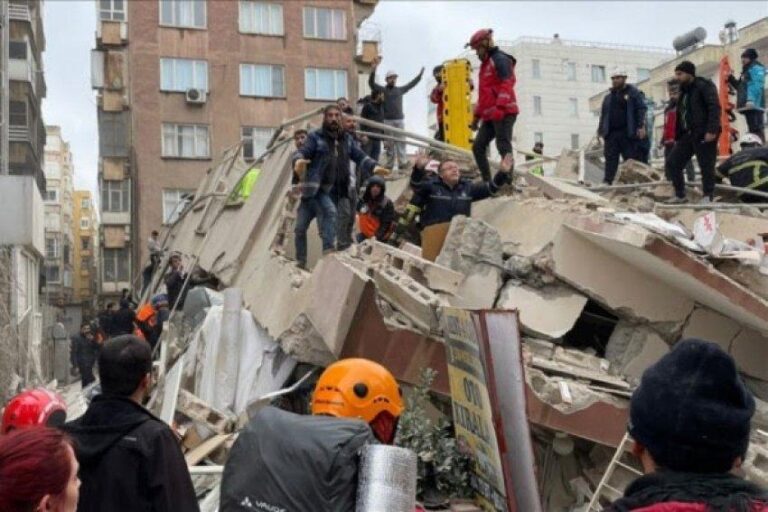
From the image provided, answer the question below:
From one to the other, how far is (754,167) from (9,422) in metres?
7.46

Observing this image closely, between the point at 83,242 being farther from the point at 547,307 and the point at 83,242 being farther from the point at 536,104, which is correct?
the point at 547,307

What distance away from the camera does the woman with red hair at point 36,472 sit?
1967 mm

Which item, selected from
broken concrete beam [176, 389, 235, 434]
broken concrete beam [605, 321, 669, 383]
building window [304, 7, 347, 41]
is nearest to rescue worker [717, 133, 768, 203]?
broken concrete beam [605, 321, 669, 383]

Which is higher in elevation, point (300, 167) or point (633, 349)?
point (300, 167)

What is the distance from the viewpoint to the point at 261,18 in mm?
33094

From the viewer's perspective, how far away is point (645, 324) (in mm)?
6781

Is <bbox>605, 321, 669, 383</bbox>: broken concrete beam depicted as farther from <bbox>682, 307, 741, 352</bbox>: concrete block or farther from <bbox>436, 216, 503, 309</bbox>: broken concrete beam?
<bbox>436, 216, 503, 309</bbox>: broken concrete beam

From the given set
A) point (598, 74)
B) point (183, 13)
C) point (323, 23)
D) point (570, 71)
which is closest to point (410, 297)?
point (183, 13)

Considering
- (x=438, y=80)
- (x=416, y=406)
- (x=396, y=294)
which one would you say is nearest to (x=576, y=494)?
(x=416, y=406)

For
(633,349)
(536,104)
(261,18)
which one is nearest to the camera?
(633,349)

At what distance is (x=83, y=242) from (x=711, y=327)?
8247 cm

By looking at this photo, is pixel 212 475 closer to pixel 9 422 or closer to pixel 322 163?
pixel 9 422

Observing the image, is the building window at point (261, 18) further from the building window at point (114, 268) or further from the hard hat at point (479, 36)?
the hard hat at point (479, 36)

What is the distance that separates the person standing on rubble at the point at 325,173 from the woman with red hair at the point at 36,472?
20.2ft
